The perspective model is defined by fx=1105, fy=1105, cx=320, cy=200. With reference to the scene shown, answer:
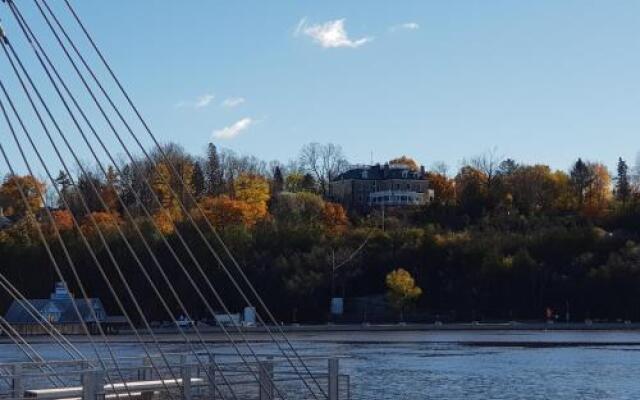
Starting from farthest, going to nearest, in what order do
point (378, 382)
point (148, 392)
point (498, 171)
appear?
point (498, 171) < point (378, 382) < point (148, 392)

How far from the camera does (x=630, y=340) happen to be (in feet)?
319

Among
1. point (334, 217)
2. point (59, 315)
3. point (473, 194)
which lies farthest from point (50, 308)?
point (473, 194)

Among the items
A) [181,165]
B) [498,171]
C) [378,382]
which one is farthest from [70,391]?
[498,171]

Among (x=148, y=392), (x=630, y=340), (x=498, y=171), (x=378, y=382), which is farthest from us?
(x=498, y=171)

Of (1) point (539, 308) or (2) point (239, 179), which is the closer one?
(1) point (539, 308)

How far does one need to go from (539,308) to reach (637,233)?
25.6m

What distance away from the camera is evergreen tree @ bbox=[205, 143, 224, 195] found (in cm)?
18150

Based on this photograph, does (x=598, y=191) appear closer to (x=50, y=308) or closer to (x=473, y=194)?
(x=473, y=194)

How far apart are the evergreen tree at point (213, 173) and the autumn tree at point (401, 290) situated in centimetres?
5463

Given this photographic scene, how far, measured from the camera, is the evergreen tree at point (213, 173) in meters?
182

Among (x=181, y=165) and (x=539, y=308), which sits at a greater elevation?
(x=181, y=165)

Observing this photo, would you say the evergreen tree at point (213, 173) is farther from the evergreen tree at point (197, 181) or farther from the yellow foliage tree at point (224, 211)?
the yellow foliage tree at point (224, 211)

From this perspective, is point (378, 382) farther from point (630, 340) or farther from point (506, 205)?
point (506, 205)

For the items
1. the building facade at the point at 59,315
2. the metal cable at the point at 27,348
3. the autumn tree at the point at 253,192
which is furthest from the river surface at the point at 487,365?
the autumn tree at the point at 253,192
